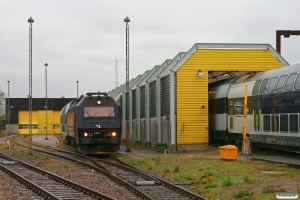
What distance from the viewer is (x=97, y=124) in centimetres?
2883

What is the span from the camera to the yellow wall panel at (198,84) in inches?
1316

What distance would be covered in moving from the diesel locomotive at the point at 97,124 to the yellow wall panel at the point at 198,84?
552cm

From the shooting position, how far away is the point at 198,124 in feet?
110

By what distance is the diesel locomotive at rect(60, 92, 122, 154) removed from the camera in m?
28.7

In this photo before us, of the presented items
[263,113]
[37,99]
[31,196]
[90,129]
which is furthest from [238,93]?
[37,99]

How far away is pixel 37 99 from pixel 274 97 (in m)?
82.0

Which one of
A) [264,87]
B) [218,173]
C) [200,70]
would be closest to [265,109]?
[264,87]

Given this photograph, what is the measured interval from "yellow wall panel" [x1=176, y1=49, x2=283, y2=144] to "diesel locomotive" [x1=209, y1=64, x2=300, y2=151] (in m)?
1.06

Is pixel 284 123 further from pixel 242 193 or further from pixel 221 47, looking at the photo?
pixel 221 47

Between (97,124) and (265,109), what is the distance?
888 cm

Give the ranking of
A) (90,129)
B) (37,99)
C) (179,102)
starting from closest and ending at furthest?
(90,129)
(179,102)
(37,99)

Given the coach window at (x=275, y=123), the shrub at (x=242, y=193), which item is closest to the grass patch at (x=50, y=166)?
the coach window at (x=275, y=123)

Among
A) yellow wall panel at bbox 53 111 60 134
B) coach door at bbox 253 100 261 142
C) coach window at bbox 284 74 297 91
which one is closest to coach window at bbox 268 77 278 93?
coach door at bbox 253 100 261 142

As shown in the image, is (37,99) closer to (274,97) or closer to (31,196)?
(274,97)
